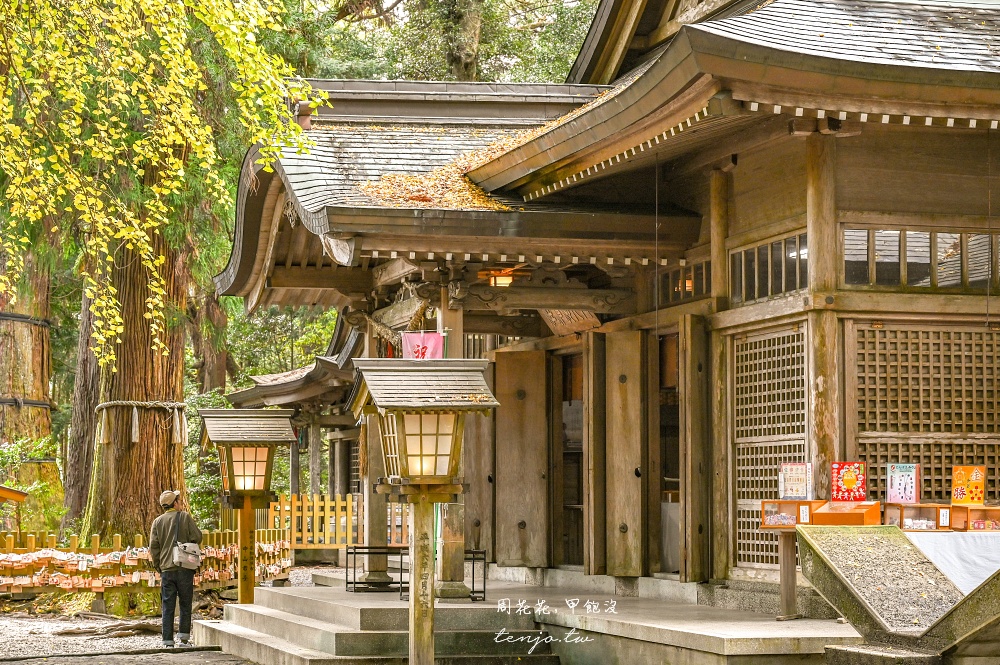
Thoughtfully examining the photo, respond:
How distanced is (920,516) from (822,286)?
1796 millimetres

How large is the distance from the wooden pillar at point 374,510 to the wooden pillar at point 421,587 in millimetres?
4051

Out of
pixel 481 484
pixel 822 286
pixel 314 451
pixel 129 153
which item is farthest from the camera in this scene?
pixel 314 451

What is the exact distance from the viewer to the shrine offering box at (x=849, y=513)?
8.97m

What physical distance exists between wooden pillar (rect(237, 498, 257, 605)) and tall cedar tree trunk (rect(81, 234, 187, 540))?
140 inches

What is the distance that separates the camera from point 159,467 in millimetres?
17516

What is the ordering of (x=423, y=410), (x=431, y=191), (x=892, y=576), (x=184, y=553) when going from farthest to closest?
(x=184, y=553), (x=431, y=191), (x=423, y=410), (x=892, y=576)

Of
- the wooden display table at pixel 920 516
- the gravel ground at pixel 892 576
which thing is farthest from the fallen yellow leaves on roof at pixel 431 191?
the gravel ground at pixel 892 576

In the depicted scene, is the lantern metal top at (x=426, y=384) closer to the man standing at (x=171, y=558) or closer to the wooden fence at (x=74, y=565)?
the man standing at (x=171, y=558)

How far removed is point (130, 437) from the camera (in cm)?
1733

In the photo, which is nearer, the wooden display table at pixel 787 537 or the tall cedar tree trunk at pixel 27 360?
the wooden display table at pixel 787 537

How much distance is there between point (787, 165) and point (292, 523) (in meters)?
9.68

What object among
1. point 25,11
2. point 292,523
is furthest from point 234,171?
point 25,11

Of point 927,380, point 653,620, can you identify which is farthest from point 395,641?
point 927,380

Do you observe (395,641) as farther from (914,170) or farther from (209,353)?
(209,353)
